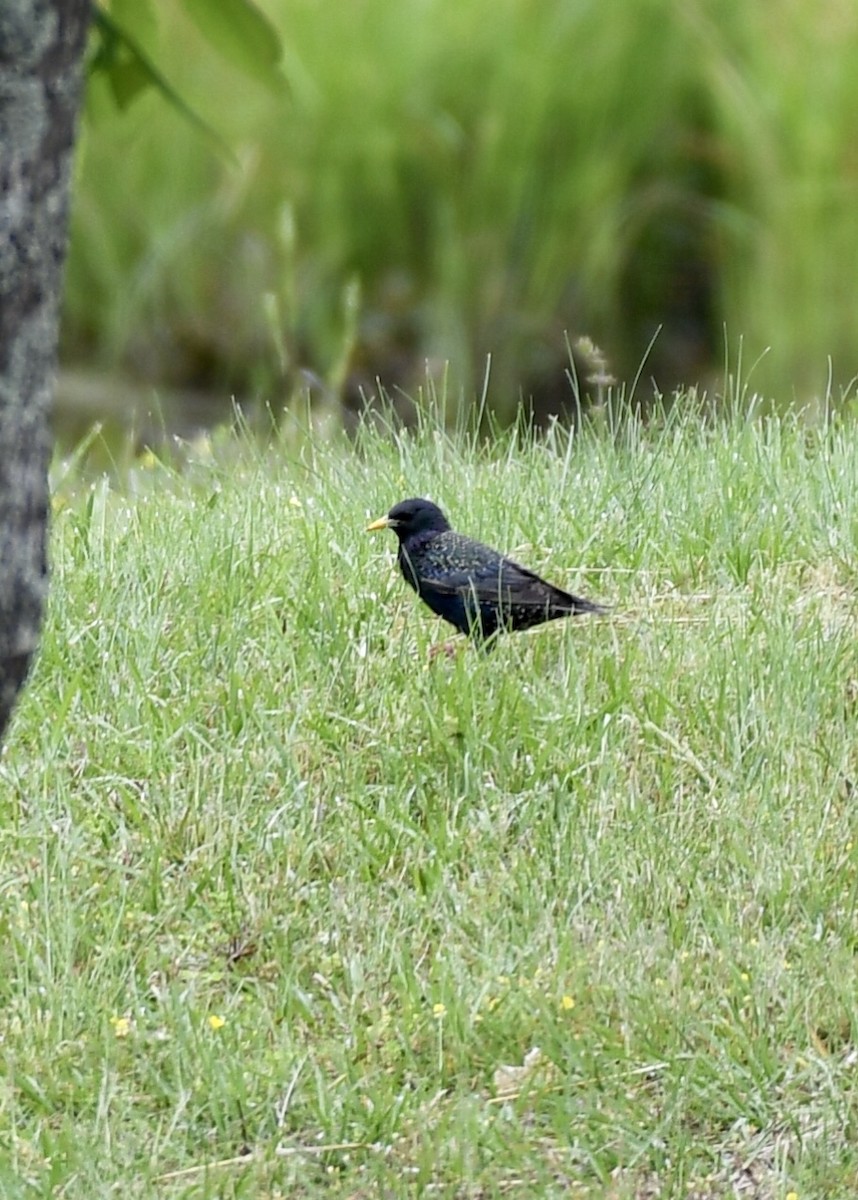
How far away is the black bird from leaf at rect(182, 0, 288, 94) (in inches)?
99.7

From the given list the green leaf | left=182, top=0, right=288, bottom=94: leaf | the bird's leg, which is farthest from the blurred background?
left=182, top=0, right=288, bottom=94: leaf

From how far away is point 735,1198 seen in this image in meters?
3.25

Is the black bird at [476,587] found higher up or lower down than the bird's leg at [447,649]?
higher up

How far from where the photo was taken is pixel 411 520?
512 cm

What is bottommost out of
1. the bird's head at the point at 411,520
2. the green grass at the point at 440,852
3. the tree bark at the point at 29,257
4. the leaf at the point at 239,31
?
the green grass at the point at 440,852

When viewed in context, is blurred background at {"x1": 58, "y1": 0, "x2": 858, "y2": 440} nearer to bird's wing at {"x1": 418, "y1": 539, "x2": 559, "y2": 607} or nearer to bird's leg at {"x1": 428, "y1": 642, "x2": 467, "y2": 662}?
bird's wing at {"x1": 418, "y1": 539, "x2": 559, "y2": 607}

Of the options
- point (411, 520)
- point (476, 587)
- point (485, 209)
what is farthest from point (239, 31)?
point (485, 209)

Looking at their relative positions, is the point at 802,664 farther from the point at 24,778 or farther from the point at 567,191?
the point at 567,191

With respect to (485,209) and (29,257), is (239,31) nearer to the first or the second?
(29,257)

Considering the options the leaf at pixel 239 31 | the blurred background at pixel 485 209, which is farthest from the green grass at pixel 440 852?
the blurred background at pixel 485 209

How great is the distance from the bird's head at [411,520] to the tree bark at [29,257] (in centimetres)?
269

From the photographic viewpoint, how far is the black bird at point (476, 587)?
4812mm

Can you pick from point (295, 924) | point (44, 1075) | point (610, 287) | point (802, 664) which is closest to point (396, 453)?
point (802, 664)

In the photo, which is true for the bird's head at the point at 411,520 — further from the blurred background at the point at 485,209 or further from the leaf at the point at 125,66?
the blurred background at the point at 485,209
